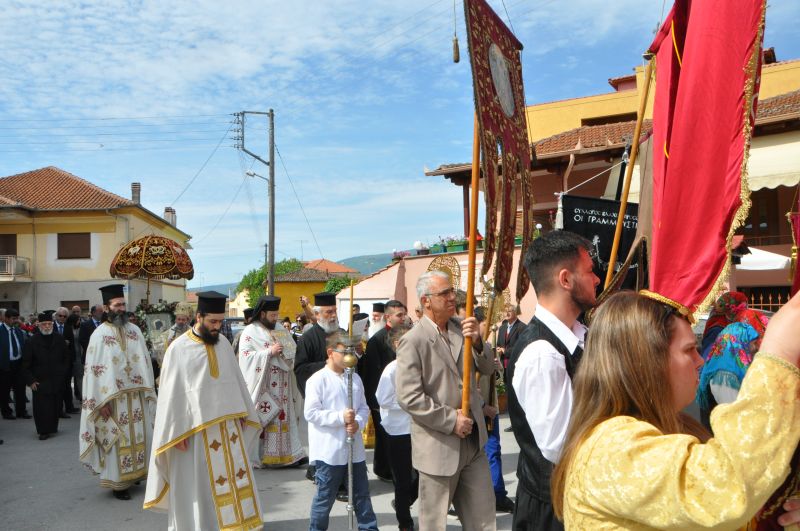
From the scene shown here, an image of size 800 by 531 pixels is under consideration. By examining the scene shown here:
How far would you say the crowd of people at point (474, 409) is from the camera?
55.7 inches

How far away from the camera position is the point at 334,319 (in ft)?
25.2

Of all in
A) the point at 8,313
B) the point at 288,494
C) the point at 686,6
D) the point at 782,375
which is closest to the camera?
the point at 782,375

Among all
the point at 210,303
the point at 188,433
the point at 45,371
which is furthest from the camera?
the point at 45,371

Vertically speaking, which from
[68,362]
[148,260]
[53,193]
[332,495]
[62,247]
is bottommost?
[332,495]

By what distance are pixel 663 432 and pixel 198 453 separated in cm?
452

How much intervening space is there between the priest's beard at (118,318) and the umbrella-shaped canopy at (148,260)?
5.84 meters

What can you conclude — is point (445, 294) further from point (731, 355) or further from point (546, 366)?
point (546, 366)

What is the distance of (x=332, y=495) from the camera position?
4941mm

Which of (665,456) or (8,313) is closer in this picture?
(665,456)

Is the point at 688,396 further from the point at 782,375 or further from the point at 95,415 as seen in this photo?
the point at 95,415

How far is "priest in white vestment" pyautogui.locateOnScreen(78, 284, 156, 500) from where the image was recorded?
23.4 feet

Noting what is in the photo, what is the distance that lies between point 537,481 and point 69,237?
37345mm

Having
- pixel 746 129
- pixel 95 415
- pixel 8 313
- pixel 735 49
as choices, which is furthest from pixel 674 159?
pixel 8 313

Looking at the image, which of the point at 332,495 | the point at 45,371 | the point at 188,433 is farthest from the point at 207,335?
the point at 45,371
